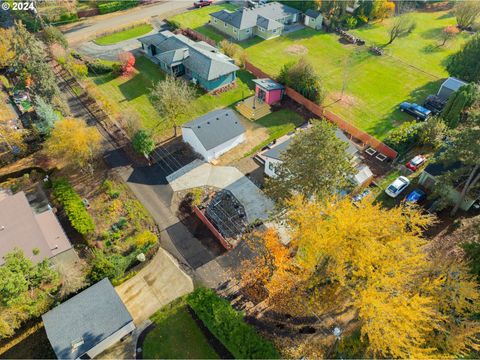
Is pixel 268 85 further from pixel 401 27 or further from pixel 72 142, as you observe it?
pixel 401 27

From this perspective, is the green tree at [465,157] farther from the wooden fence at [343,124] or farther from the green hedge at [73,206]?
the green hedge at [73,206]

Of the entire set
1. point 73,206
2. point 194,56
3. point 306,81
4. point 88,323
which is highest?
point 306,81

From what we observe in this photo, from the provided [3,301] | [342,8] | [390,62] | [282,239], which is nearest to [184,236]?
[282,239]

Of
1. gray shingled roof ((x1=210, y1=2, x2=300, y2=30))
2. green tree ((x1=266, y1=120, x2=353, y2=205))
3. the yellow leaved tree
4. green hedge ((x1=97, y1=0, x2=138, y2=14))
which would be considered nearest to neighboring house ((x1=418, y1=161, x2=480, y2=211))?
green tree ((x1=266, y1=120, x2=353, y2=205))

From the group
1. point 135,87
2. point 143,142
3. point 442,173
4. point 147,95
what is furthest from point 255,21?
point 442,173

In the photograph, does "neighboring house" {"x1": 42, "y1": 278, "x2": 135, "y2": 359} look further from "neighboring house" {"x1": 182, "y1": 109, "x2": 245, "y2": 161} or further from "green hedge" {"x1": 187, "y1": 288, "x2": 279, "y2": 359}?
"neighboring house" {"x1": 182, "y1": 109, "x2": 245, "y2": 161}

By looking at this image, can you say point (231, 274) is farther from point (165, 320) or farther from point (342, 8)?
point (342, 8)
